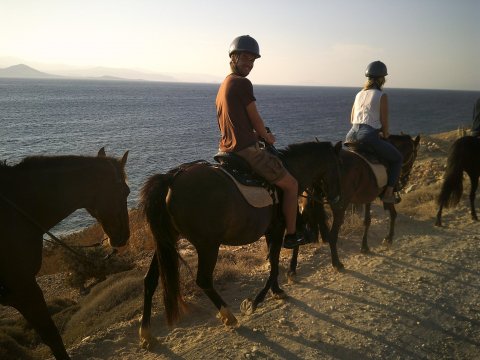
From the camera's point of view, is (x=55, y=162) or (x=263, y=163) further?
(x=263, y=163)

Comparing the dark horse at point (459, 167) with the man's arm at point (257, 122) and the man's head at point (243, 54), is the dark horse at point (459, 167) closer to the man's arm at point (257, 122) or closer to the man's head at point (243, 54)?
the man's arm at point (257, 122)

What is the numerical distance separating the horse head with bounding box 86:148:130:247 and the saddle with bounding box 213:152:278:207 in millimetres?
1287

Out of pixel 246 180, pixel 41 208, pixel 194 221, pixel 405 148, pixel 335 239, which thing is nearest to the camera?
pixel 41 208

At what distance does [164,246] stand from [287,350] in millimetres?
2093

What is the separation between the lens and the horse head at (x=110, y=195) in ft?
14.9

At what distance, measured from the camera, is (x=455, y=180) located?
9.99 metres

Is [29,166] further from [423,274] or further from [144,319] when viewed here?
[423,274]

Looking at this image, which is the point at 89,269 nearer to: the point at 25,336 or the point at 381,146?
the point at 25,336

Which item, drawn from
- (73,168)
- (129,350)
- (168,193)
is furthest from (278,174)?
(129,350)

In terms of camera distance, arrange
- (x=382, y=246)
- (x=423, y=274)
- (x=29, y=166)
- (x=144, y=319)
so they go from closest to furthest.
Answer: (x=29, y=166)
(x=144, y=319)
(x=423, y=274)
(x=382, y=246)

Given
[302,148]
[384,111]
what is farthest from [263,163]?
[384,111]

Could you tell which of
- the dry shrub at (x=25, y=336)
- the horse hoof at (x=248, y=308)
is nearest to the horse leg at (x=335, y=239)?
the horse hoof at (x=248, y=308)

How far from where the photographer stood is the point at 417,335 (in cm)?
490

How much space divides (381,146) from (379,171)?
1.84 ft
